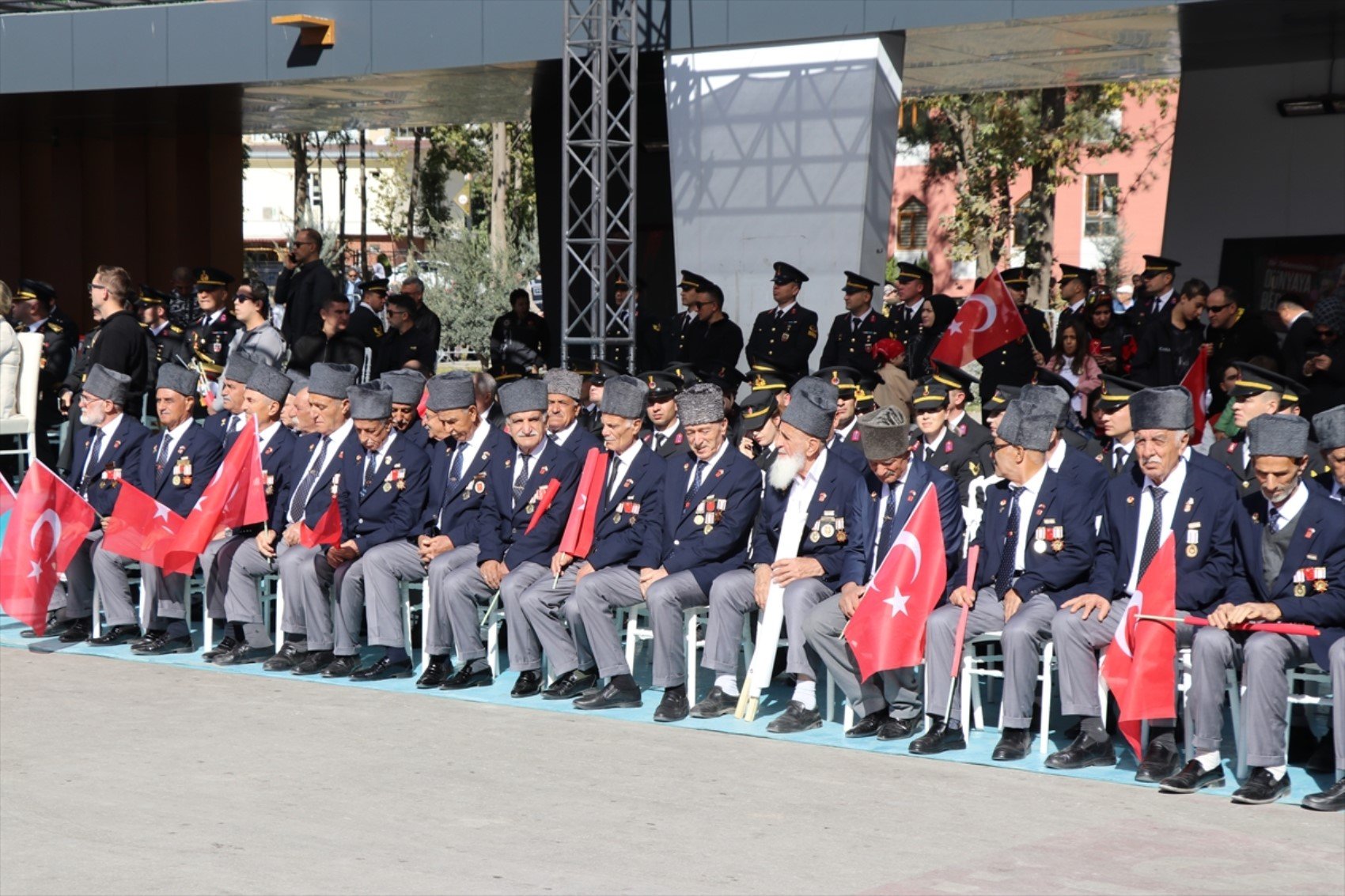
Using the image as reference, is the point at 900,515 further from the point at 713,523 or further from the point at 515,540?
the point at 515,540

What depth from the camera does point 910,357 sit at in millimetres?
12773

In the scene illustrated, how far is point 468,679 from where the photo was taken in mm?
8812

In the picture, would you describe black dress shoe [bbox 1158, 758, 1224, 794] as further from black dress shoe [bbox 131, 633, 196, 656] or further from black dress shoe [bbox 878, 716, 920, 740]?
black dress shoe [bbox 131, 633, 196, 656]

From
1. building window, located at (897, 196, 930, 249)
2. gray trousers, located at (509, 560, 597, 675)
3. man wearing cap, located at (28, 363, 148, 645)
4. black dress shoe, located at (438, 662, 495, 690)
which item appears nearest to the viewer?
gray trousers, located at (509, 560, 597, 675)

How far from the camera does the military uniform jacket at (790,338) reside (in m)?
12.8

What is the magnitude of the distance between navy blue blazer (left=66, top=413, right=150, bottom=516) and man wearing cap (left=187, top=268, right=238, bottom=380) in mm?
2811

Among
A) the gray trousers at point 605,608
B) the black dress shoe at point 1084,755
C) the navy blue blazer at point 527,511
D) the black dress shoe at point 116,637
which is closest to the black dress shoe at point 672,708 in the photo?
the gray trousers at point 605,608

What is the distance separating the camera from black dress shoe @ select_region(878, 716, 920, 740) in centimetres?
768

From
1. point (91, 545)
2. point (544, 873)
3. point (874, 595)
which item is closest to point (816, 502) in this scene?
point (874, 595)

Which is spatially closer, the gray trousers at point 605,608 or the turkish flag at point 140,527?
the gray trousers at point 605,608

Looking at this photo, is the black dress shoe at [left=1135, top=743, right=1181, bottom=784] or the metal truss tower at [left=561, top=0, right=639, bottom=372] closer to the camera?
the black dress shoe at [left=1135, top=743, right=1181, bottom=784]

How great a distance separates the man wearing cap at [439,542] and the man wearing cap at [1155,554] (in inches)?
126

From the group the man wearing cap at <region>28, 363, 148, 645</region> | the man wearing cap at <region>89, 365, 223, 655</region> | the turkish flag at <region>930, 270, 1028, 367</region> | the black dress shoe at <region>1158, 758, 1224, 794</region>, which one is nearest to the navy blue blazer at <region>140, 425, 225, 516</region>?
the man wearing cap at <region>89, 365, 223, 655</region>

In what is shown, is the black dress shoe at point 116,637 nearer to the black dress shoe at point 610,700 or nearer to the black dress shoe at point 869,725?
the black dress shoe at point 610,700
